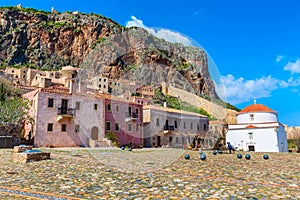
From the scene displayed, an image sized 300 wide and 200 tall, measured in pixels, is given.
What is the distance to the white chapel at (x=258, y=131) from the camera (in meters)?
41.1

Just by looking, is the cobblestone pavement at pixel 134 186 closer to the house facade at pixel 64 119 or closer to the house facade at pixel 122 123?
the house facade at pixel 64 119

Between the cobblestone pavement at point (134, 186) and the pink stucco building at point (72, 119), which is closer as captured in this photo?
the cobblestone pavement at point (134, 186)

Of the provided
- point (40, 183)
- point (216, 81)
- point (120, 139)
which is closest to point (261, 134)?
point (120, 139)

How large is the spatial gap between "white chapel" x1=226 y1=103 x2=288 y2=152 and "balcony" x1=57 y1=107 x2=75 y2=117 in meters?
25.6

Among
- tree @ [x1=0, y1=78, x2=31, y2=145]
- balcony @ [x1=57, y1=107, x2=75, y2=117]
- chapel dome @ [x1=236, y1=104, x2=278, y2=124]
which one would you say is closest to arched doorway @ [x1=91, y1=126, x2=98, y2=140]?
balcony @ [x1=57, y1=107, x2=75, y2=117]

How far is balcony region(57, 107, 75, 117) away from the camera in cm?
3036

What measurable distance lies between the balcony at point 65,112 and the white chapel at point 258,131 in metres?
25.6

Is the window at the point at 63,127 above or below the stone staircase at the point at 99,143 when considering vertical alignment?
above

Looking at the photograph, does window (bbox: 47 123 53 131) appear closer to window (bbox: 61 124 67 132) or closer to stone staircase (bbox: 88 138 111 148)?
window (bbox: 61 124 67 132)

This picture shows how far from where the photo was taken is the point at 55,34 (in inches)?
4382

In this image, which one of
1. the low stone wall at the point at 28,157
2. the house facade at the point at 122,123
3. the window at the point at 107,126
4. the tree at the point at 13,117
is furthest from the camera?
the window at the point at 107,126

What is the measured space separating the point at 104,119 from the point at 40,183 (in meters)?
25.9

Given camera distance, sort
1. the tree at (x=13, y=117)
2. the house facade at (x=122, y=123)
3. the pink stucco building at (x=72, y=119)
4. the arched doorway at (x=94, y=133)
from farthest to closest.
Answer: the house facade at (x=122, y=123)
the arched doorway at (x=94, y=133)
the pink stucco building at (x=72, y=119)
the tree at (x=13, y=117)

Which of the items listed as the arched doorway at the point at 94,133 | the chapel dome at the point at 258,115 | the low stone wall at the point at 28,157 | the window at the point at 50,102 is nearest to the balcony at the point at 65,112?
the window at the point at 50,102
